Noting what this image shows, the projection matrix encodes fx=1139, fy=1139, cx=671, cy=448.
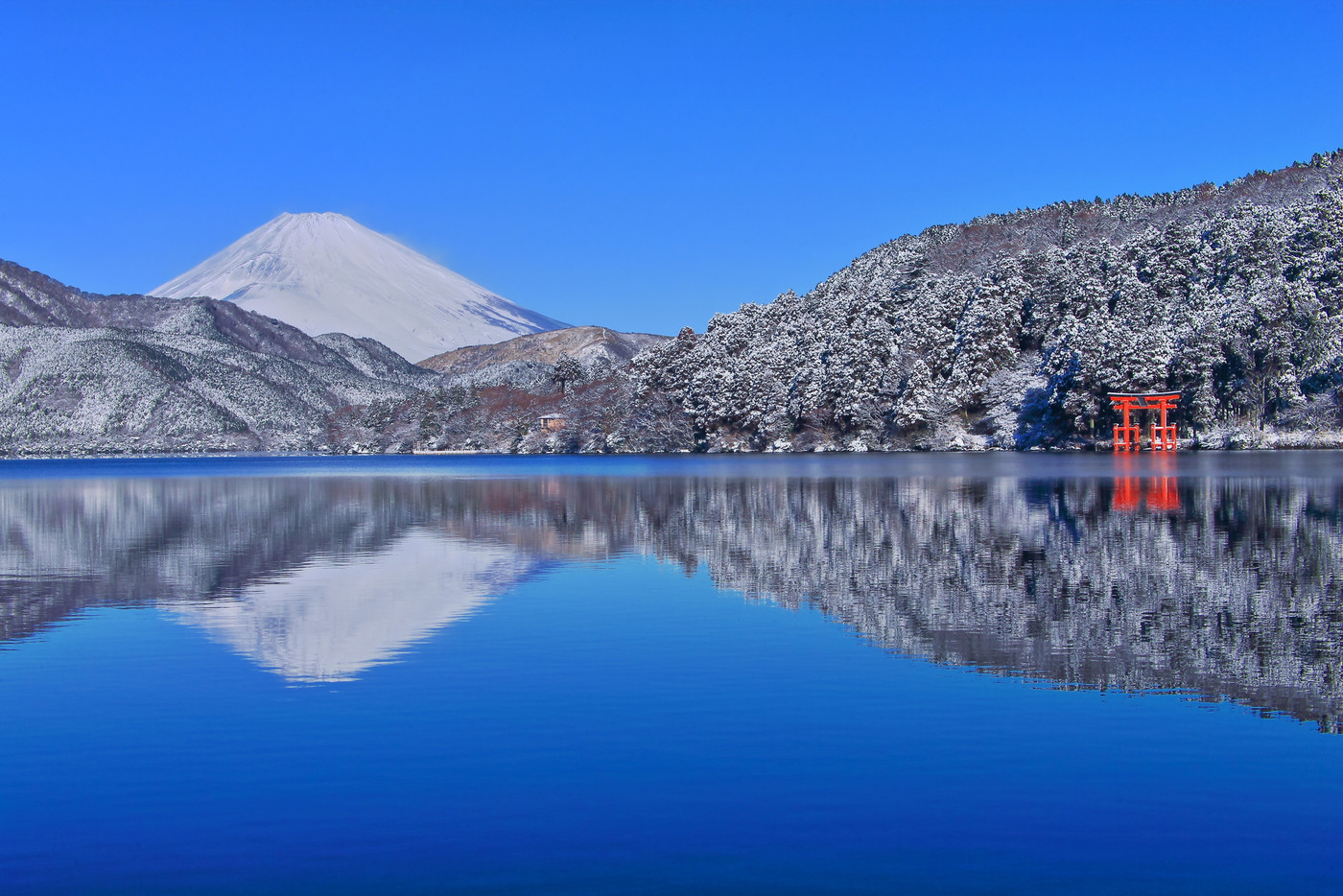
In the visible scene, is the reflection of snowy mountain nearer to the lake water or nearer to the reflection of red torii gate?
the lake water

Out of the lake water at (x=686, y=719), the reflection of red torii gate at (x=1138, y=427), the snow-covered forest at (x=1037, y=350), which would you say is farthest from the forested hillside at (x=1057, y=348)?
the lake water at (x=686, y=719)

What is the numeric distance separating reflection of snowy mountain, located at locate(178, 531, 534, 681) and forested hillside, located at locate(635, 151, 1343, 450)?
264ft

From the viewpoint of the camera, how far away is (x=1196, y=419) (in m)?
93.3

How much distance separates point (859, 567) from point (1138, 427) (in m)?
78.6

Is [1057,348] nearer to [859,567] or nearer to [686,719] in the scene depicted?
[859,567]

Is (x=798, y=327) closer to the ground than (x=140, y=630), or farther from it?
farther from it

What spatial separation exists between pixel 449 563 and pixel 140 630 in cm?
893

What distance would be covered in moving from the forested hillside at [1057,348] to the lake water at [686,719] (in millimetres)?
71422

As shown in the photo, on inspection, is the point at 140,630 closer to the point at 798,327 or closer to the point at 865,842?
the point at 865,842

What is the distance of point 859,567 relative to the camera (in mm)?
23281

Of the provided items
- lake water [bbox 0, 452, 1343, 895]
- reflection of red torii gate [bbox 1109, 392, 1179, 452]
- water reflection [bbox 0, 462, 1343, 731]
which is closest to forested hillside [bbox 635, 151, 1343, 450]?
reflection of red torii gate [bbox 1109, 392, 1179, 452]

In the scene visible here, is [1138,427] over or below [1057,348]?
below

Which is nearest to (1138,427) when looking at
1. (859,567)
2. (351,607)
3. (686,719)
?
(859,567)

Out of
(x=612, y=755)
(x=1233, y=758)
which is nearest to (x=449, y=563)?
(x=612, y=755)
